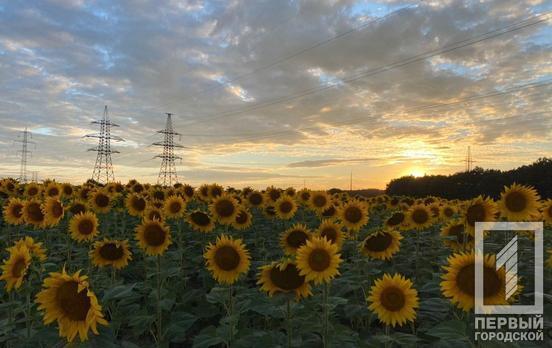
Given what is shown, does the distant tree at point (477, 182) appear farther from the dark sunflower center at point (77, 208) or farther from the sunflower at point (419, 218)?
the dark sunflower center at point (77, 208)

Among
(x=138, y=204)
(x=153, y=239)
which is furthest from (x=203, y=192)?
(x=153, y=239)

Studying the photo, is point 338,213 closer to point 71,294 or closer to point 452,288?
point 452,288

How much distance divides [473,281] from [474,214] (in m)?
3.16

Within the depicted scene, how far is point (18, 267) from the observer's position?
17.1ft

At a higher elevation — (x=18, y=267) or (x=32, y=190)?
(x=32, y=190)

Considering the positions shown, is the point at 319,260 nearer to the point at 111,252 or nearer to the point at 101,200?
the point at 111,252

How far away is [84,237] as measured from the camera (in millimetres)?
8273

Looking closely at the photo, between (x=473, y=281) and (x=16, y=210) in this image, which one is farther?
(x=16, y=210)

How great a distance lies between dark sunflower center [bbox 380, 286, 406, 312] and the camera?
485cm

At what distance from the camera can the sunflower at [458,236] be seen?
290 inches

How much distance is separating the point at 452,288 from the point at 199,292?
411 centimetres

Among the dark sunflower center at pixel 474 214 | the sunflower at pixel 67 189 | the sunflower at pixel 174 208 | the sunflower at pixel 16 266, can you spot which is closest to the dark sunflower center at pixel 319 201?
the sunflower at pixel 174 208

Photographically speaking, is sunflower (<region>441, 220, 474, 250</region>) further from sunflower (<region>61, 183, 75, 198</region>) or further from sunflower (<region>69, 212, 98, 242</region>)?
sunflower (<region>61, 183, 75, 198</region>)

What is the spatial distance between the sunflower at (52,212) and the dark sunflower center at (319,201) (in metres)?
6.34
